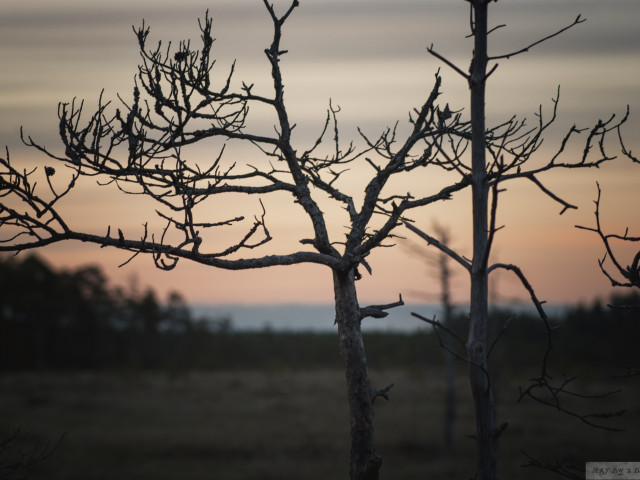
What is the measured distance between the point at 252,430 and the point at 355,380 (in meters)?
24.5

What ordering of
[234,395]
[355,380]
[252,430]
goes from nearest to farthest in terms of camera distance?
[355,380]
[252,430]
[234,395]

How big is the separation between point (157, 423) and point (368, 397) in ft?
89.6

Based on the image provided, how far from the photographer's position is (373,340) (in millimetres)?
69062

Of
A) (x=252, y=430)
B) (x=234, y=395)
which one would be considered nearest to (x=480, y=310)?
(x=252, y=430)

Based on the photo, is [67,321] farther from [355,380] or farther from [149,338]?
[355,380]

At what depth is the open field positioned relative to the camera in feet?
73.1

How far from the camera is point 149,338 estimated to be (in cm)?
6425

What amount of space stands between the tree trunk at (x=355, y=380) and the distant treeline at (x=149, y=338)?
4490cm

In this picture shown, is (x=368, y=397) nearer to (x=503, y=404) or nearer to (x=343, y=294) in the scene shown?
(x=343, y=294)

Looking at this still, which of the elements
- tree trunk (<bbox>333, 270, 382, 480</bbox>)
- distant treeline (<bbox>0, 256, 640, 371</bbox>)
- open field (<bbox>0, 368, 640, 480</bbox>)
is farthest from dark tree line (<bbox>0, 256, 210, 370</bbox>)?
tree trunk (<bbox>333, 270, 382, 480</bbox>)

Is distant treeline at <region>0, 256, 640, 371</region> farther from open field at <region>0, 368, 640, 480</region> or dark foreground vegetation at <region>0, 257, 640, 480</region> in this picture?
open field at <region>0, 368, 640, 480</region>

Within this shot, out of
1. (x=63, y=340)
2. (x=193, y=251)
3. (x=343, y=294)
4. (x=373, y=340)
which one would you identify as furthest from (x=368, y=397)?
(x=373, y=340)

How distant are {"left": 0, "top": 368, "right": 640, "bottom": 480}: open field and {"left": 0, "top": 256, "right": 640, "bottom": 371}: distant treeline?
1017 centimetres

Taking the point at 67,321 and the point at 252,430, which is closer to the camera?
the point at 252,430
